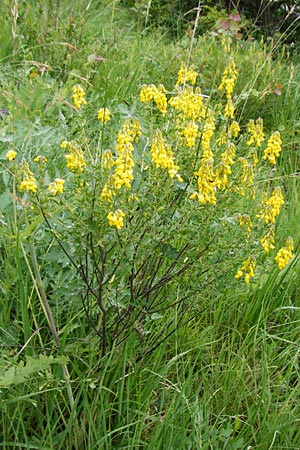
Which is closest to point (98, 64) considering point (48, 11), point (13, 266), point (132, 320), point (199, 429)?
point (48, 11)

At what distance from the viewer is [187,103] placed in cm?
165

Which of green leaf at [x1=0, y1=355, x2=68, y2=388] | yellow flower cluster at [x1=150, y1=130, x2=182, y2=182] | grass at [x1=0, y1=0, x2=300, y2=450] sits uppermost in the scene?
yellow flower cluster at [x1=150, y1=130, x2=182, y2=182]

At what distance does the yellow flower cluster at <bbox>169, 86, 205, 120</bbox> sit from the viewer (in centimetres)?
162

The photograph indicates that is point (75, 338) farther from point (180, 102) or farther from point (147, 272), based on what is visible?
point (180, 102)

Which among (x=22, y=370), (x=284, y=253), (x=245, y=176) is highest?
(x=245, y=176)

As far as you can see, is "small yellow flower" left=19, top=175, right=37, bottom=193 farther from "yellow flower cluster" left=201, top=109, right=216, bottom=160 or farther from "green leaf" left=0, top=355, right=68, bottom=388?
"yellow flower cluster" left=201, top=109, right=216, bottom=160

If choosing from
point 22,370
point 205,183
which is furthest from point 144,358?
point 205,183

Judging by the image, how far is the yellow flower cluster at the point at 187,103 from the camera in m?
1.62

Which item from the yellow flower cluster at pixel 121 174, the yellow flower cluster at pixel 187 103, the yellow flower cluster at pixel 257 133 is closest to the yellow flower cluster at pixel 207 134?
the yellow flower cluster at pixel 187 103

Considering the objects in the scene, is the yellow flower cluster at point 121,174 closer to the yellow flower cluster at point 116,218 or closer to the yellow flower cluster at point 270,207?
the yellow flower cluster at point 116,218

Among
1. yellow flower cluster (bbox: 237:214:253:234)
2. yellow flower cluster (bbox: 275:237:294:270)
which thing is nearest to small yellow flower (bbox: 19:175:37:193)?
yellow flower cluster (bbox: 237:214:253:234)

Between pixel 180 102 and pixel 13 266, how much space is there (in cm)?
70

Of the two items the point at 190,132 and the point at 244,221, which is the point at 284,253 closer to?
the point at 244,221

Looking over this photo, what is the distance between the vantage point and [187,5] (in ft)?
17.9
